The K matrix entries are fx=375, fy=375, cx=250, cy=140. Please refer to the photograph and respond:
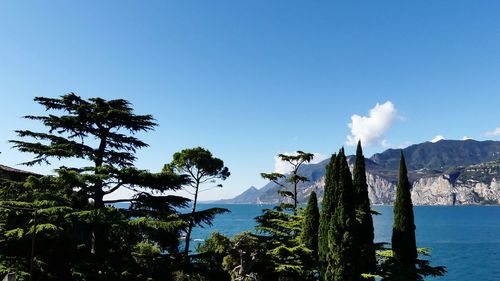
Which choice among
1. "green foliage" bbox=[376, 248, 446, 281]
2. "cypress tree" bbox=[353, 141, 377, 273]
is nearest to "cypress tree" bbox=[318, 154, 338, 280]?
"cypress tree" bbox=[353, 141, 377, 273]

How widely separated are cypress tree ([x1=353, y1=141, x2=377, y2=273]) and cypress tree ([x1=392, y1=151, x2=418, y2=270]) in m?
1.68

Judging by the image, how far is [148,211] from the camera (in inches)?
727

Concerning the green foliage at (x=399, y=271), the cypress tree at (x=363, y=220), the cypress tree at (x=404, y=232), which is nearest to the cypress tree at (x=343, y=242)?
the cypress tree at (x=363, y=220)

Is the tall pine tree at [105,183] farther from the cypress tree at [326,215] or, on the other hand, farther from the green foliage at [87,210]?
the cypress tree at [326,215]

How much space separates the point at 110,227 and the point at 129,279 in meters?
2.71

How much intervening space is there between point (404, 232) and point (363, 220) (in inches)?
107

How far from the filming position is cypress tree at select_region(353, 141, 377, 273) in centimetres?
2313

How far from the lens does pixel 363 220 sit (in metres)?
25.3

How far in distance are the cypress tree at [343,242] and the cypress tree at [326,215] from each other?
0.57 meters

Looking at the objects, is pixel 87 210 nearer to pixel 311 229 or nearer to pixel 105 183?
pixel 105 183

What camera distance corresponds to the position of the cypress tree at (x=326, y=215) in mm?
22922

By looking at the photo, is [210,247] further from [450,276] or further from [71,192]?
[450,276]

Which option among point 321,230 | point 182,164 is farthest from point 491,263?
point 182,164

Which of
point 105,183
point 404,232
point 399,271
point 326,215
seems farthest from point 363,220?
point 105,183
